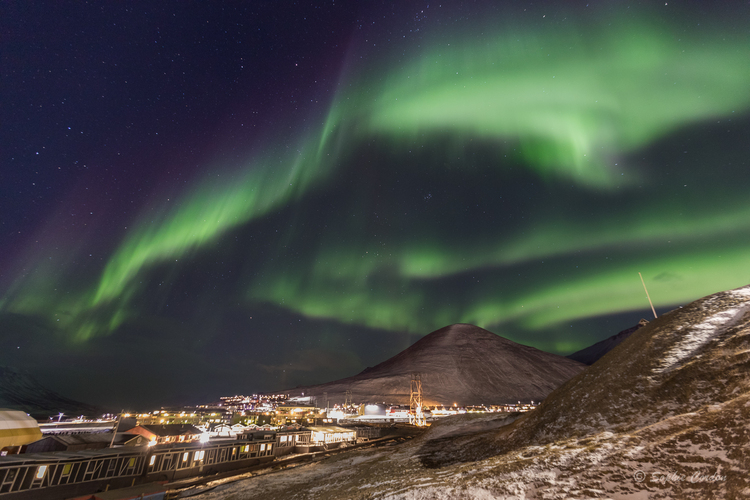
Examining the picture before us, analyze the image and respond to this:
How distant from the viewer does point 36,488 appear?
109 feet

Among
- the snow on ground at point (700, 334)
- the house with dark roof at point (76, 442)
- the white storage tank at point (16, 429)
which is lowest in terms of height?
the house with dark roof at point (76, 442)

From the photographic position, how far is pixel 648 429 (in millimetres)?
13836

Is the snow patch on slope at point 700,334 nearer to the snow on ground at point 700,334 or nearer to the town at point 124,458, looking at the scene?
the snow on ground at point 700,334

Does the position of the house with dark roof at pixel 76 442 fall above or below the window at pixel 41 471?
above

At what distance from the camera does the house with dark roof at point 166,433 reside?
58.2 meters

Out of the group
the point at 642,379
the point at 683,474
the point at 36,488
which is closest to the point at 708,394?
the point at 642,379

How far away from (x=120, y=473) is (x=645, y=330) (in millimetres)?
58909

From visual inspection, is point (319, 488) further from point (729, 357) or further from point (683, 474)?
point (729, 357)

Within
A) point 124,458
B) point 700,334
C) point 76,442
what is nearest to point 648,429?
point 700,334
